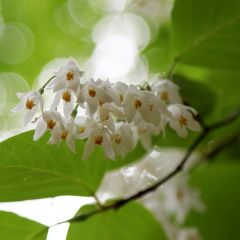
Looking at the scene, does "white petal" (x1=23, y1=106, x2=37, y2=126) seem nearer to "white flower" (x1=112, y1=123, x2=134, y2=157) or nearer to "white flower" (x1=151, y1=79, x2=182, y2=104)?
"white flower" (x1=112, y1=123, x2=134, y2=157)

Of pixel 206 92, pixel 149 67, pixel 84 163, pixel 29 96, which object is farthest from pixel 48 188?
pixel 149 67

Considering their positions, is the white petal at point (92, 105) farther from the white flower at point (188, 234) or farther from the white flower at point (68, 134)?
the white flower at point (188, 234)

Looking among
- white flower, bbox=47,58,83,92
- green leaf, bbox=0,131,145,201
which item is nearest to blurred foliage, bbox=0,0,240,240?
green leaf, bbox=0,131,145,201

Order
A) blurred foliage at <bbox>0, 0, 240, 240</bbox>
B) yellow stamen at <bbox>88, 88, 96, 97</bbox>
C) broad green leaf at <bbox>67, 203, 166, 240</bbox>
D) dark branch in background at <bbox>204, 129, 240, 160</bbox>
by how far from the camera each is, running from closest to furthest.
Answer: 1. yellow stamen at <bbox>88, 88, 96, 97</bbox>
2. blurred foliage at <bbox>0, 0, 240, 240</bbox>
3. broad green leaf at <bbox>67, 203, 166, 240</bbox>
4. dark branch in background at <bbox>204, 129, 240, 160</bbox>

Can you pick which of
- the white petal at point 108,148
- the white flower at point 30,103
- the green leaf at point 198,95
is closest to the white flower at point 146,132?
the white petal at point 108,148

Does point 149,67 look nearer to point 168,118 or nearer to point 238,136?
point 238,136

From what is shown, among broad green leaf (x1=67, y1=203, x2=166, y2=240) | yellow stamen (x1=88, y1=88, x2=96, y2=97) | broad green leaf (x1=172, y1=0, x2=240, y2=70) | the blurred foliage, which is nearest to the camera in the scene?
yellow stamen (x1=88, y1=88, x2=96, y2=97)
